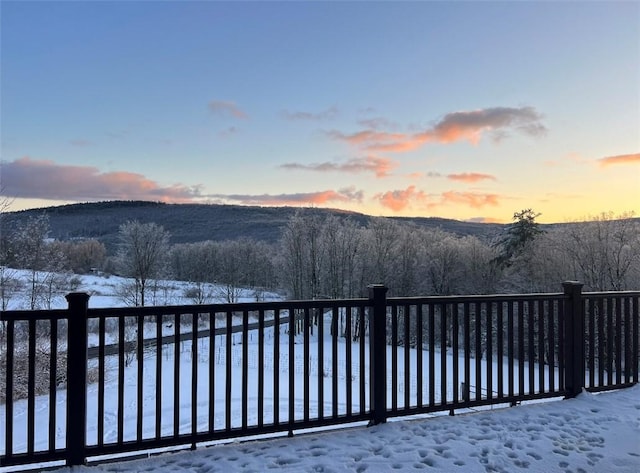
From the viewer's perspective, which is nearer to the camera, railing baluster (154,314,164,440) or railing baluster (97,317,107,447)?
railing baluster (97,317,107,447)

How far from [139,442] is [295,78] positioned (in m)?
7.43

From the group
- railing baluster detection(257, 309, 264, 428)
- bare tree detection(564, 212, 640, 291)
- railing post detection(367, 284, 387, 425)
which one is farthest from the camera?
bare tree detection(564, 212, 640, 291)

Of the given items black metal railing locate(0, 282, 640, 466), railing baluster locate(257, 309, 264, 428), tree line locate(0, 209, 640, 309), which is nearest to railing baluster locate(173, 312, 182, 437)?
black metal railing locate(0, 282, 640, 466)

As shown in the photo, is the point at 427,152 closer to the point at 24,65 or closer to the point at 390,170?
the point at 390,170

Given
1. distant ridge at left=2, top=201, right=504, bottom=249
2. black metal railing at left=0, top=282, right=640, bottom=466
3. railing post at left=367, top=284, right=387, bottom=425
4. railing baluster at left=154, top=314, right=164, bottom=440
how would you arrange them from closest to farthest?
black metal railing at left=0, top=282, right=640, bottom=466, railing baluster at left=154, top=314, right=164, bottom=440, railing post at left=367, top=284, right=387, bottom=425, distant ridge at left=2, top=201, right=504, bottom=249

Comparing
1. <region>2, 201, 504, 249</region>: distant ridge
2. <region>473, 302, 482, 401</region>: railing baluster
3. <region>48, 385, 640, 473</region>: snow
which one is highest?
<region>2, 201, 504, 249</region>: distant ridge

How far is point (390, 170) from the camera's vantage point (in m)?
20.1

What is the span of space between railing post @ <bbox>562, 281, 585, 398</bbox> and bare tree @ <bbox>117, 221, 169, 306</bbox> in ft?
80.1

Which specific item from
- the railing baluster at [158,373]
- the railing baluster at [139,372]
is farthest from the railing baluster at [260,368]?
the railing baluster at [139,372]

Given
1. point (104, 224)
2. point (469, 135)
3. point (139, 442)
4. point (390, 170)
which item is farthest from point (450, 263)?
point (104, 224)

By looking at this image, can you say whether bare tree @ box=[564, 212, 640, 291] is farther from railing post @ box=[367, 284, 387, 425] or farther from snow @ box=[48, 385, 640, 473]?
railing post @ box=[367, 284, 387, 425]

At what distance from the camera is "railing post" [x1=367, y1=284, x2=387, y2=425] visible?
292 centimetres

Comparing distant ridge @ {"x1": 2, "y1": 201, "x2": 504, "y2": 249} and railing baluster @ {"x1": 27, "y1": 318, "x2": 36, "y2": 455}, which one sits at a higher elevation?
distant ridge @ {"x1": 2, "y1": 201, "x2": 504, "y2": 249}

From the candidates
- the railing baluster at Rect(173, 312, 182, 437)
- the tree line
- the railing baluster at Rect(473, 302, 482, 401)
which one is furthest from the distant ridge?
the railing baluster at Rect(173, 312, 182, 437)
